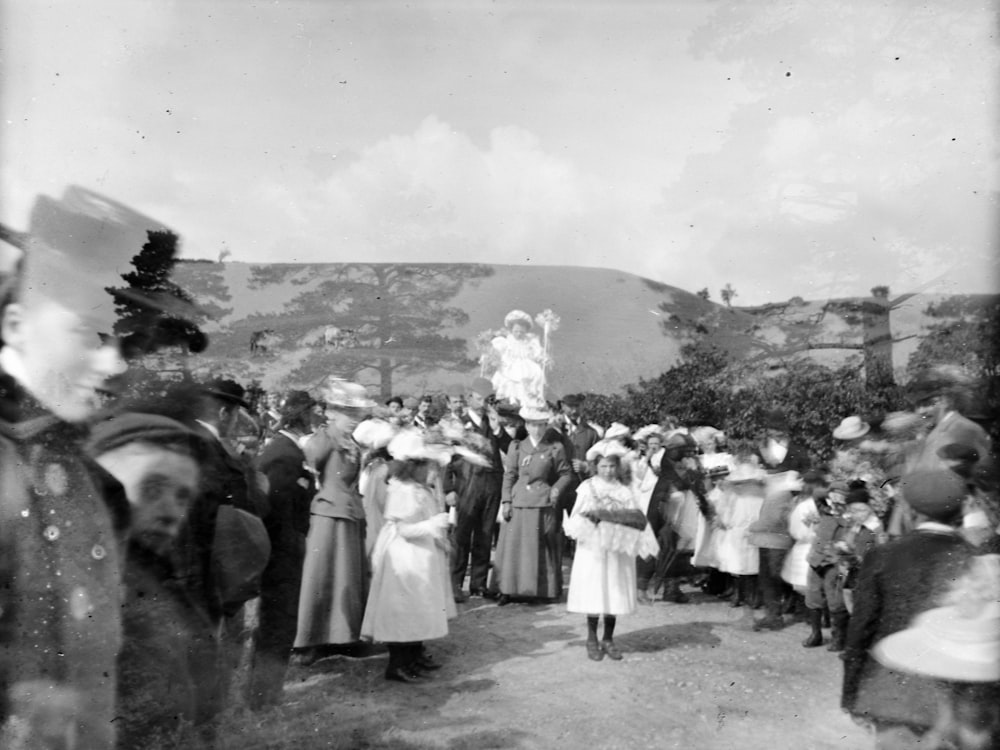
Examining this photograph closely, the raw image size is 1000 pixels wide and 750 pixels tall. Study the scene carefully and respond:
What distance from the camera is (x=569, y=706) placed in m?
4.20

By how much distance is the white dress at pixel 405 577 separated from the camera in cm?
443

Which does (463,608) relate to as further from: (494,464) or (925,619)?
(925,619)

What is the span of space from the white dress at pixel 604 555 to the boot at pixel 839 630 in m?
1.23

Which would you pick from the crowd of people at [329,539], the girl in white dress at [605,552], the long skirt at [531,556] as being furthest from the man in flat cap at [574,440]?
the girl in white dress at [605,552]

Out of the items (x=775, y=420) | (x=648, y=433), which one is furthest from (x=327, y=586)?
(x=648, y=433)

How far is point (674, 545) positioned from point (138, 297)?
5330mm

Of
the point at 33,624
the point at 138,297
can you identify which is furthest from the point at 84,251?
the point at 33,624

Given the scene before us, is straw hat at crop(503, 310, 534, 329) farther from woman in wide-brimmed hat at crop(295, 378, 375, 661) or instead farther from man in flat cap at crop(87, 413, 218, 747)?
man in flat cap at crop(87, 413, 218, 747)

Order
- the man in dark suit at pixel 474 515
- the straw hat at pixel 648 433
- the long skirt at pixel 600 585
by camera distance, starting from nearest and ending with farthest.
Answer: the long skirt at pixel 600 585 < the man in dark suit at pixel 474 515 < the straw hat at pixel 648 433

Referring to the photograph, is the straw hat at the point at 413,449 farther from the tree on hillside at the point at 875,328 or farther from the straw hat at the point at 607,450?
the tree on hillside at the point at 875,328

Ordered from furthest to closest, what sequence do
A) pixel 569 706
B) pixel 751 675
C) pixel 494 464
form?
1. pixel 494 464
2. pixel 751 675
3. pixel 569 706

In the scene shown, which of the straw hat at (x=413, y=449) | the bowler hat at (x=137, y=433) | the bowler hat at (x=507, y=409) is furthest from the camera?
the bowler hat at (x=507, y=409)

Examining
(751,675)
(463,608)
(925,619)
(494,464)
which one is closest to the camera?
(925,619)

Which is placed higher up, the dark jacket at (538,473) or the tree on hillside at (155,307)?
the tree on hillside at (155,307)
